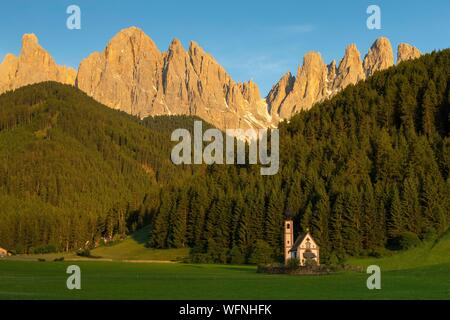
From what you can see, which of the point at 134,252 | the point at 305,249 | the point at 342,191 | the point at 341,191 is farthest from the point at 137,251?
the point at 305,249

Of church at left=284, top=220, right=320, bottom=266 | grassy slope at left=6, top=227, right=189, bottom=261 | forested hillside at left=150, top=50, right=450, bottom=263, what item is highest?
forested hillside at left=150, top=50, right=450, bottom=263

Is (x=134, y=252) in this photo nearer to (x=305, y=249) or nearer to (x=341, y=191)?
(x=341, y=191)

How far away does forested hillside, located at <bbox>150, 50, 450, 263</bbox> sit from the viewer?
127500 millimetres

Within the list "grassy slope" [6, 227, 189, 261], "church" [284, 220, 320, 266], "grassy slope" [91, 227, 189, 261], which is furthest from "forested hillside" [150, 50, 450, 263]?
"church" [284, 220, 320, 266]

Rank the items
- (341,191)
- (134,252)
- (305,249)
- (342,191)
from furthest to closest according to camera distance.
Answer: (134,252) < (341,191) < (342,191) < (305,249)

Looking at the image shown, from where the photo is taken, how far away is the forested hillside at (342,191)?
12750 centimetres

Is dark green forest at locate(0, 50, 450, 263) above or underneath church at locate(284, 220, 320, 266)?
above

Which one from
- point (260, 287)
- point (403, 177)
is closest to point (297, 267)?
point (260, 287)

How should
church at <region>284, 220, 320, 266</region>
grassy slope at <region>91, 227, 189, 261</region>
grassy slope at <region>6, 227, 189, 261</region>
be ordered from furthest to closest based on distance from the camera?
grassy slope at <region>91, 227, 189, 261</region> < grassy slope at <region>6, 227, 189, 261</region> < church at <region>284, 220, 320, 266</region>

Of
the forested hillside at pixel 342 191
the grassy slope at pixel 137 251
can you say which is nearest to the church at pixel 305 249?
the forested hillside at pixel 342 191

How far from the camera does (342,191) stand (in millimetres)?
137250

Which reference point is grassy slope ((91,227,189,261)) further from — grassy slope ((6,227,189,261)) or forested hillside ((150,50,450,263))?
forested hillside ((150,50,450,263))

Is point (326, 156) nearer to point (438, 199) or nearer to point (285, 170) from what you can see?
point (285, 170)

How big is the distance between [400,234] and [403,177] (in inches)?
1084
